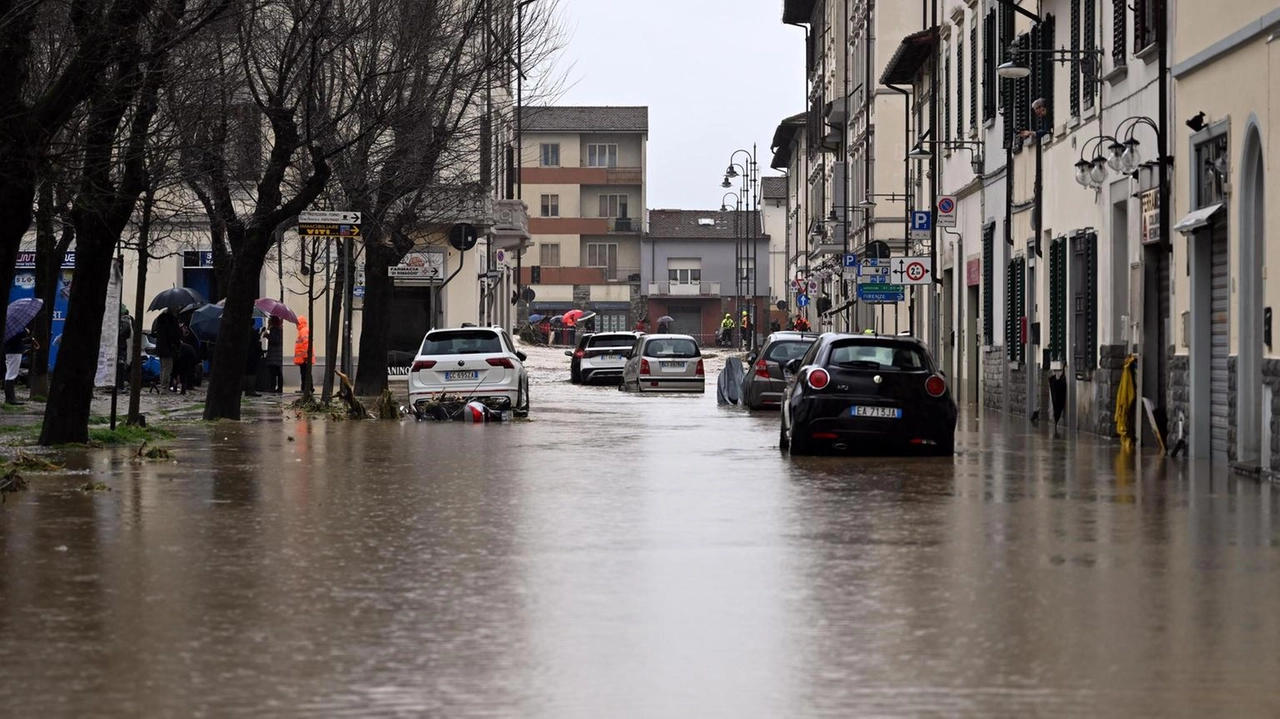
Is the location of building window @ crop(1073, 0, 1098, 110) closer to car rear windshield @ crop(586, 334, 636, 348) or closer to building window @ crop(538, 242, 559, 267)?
car rear windshield @ crop(586, 334, 636, 348)

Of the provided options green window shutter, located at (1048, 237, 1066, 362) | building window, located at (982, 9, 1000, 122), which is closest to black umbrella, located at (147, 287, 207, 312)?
building window, located at (982, 9, 1000, 122)

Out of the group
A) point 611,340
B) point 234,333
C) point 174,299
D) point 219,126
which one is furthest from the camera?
point 611,340

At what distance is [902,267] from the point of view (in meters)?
46.7

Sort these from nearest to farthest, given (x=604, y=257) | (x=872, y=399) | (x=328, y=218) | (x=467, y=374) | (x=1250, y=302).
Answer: (x=1250, y=302) → (x=872, y=399) → (x=328, y=218) → (x=467, y=374) → (x=604, y=257)

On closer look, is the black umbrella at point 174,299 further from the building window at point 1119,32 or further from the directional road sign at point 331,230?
the building window at point 1119,32

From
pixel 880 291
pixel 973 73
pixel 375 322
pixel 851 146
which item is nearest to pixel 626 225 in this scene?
pixel 851 146

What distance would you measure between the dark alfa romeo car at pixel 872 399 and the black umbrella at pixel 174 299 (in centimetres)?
2425

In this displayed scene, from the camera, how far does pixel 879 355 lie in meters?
23.2

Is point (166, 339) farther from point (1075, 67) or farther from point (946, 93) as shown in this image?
point (1075, 67)

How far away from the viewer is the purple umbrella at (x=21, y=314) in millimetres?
34125

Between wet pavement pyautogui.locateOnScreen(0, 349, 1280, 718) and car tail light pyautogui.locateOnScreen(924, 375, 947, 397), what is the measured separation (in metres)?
2.87

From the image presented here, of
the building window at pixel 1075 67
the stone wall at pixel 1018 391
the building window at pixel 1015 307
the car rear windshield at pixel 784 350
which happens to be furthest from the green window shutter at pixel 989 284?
the building window at pixel 1075 67

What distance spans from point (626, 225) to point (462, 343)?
9945 cm

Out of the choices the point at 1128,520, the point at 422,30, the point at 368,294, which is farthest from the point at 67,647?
the point at 368,294
